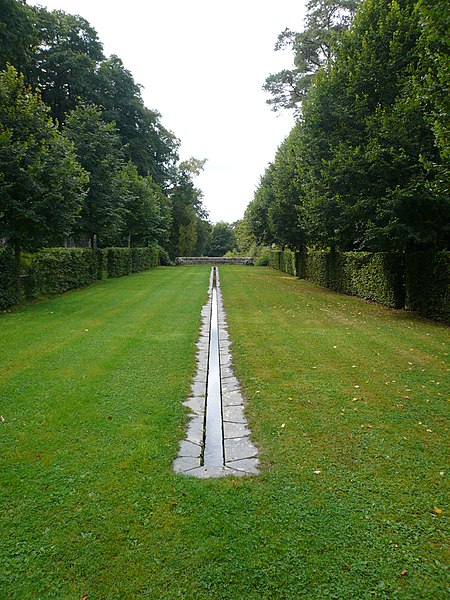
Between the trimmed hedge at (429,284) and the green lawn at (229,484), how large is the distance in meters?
3.25

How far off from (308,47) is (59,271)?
20.8 metres

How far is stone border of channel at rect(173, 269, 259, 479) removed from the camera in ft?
10.1

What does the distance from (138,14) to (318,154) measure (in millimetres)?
6852

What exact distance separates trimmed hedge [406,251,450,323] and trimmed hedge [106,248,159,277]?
1527 cm

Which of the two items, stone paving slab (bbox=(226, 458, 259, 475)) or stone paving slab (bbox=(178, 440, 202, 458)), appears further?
stone paving slab (bbox=(178, 440, 202, 458))

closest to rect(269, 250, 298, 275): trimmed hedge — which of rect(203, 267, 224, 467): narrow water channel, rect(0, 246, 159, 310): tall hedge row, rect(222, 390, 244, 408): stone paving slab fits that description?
rect(0, 246, 159, 310): tall hedge row

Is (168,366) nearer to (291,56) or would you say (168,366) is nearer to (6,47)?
(6,47)

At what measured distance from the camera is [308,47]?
23.9 m

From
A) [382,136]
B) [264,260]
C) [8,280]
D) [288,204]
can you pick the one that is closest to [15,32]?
[288,204]

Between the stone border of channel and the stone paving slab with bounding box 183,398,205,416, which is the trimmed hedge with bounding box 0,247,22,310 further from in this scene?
the stone paving slab with bounding box 183,398,205,416

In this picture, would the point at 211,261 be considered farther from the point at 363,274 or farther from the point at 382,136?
the point at 382,136

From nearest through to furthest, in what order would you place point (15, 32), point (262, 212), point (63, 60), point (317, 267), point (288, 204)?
point (317, 267)
point (15, 32)
point (288, 204)
point (262, 212)
point (63, 60)

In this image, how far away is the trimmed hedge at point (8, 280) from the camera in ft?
33.0

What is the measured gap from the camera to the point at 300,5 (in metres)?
23.4
